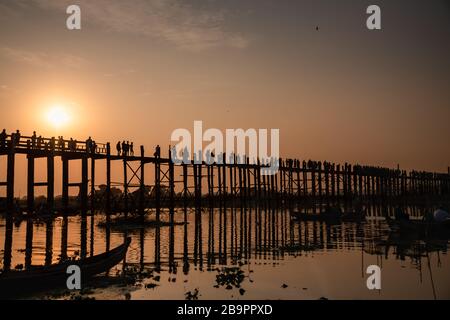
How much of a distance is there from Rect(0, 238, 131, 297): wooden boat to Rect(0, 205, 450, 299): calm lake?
39 centimetres

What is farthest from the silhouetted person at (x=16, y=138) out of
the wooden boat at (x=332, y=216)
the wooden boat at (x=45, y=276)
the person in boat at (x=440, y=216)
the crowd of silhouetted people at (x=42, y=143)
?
the person in boat at (x=440, y=216)

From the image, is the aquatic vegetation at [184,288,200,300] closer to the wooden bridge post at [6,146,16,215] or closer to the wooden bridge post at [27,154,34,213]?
the wooden bridge post at [6,146,16,215]

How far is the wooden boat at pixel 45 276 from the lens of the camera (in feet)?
40.8

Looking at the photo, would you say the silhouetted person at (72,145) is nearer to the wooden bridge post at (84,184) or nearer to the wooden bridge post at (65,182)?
the wooden bridge post at (84,184)

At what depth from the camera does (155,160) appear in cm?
4338

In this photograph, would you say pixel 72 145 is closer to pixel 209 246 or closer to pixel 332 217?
pixel 209 246

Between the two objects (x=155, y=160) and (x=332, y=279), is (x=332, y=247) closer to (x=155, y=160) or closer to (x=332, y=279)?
(x=332, y=279)

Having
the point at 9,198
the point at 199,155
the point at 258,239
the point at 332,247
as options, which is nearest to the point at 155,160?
the point at 199,155

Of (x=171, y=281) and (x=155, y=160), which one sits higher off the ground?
(x=155, y=160)

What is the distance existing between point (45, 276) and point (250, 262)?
8092mm

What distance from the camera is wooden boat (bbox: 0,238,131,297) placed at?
40.8 ft

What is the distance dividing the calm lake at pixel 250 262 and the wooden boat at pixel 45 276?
0.39m

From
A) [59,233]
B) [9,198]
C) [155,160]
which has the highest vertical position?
[155,160]

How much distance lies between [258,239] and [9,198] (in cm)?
1710
